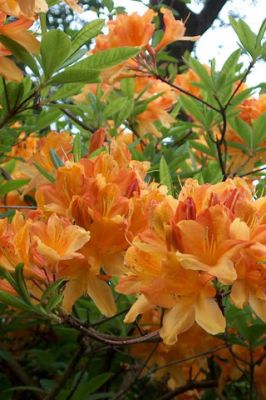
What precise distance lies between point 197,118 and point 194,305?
0.86 metres

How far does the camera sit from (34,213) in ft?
3.10

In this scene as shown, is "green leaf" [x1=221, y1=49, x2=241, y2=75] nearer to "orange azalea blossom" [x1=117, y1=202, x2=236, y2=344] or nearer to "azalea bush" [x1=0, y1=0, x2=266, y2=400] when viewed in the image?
"azalea bush" [x1=0, y1=0, x2=266, y2=400]

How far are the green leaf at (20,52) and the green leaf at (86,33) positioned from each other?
7 cm

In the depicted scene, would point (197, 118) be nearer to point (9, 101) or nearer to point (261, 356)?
point (261, 356)

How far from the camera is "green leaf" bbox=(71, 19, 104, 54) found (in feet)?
3.18

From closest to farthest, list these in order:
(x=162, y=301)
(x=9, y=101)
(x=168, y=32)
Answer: (x=162, y=301) → (x=9, y=101) → (x=168, y=32)

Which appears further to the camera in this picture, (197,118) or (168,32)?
(168,32)

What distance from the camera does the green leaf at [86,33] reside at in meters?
0.97

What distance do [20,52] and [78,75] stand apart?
0.08 meters

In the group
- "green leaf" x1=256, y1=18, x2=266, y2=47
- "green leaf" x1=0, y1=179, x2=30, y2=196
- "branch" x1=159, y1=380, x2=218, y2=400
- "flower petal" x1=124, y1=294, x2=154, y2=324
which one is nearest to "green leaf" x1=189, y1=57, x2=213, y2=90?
"green leaf" x1=256, y1=18, x2=266, y2=47

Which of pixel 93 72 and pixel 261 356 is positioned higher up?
pixel 93 72

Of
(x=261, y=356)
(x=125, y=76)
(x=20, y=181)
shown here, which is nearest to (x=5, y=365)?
(x=20, y=181)

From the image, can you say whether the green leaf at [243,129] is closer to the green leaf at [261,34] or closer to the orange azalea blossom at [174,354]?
the green leaf at [261,34]

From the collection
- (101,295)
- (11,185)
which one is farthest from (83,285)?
(11,185)
